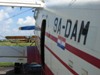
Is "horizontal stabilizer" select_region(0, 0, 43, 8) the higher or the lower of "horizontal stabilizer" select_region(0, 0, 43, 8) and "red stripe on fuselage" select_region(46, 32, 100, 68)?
the higher

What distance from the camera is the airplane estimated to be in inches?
191

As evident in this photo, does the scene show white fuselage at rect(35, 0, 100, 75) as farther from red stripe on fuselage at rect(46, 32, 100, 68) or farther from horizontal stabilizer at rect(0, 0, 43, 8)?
horizontal stabilizer at rect(0, 0, 43, 8)

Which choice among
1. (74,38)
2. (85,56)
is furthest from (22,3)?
(85,56)

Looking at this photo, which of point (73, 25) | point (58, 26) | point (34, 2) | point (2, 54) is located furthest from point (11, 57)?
point (73, 25)

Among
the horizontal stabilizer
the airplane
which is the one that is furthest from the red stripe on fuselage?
the horizontal stabilizer

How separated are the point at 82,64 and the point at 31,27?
39.7 ft

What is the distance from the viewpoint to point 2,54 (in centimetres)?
1315

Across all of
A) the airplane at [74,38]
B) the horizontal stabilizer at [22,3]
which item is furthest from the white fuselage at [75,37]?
the horizontal stabilizer at [22,3]

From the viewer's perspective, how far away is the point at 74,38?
19.1 feet

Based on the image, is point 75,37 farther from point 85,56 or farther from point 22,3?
point 22,3

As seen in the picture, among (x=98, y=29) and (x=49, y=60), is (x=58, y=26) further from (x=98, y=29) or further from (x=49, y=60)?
(x=98, y=29)

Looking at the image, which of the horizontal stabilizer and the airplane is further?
the horizontal stabilizer

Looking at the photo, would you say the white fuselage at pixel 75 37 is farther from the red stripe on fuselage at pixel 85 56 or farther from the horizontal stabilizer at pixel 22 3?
the horizontal stabilizer at pixel 22 3

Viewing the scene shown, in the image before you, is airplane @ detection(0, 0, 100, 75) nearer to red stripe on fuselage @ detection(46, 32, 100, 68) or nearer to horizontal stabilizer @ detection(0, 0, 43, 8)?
red stripe on fuselage @ detection(46, 32, 100, 68)
